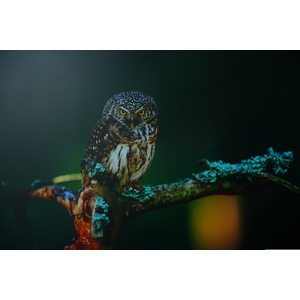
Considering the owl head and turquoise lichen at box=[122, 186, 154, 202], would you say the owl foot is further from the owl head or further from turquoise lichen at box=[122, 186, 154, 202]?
the owl head

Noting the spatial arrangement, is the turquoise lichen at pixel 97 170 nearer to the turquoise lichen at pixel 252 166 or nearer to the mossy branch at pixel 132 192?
the mossy branch at pixel 132 192

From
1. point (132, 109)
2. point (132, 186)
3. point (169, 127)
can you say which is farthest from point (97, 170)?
point (169, 127)

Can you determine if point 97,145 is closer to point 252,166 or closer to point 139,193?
point 139,193

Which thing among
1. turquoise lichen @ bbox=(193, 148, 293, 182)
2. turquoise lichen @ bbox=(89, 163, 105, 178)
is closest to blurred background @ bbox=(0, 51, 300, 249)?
Answer: turquoise lichen @ bbox=(193, 148, 293, 182)

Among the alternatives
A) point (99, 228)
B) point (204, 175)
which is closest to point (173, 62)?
point (204, 175)

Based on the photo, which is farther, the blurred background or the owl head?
the blurred background

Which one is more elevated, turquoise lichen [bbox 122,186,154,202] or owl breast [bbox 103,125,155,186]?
owl breast [bbox 103,125,155,186]
